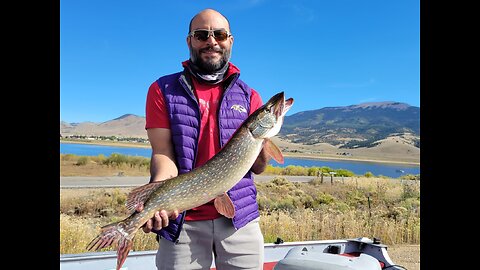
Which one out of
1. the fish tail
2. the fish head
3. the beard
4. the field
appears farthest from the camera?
the field

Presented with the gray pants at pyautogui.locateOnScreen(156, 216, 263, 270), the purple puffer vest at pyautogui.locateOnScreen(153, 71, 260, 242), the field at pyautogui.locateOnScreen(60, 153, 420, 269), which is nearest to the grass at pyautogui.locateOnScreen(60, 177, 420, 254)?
the field at pyautogui.locateOnScreen(60, 153, 420, 269)

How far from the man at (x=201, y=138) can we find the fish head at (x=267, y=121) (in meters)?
0.15

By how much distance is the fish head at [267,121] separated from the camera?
2.52 meters

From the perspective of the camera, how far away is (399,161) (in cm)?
10106

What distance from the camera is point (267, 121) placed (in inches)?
99.2

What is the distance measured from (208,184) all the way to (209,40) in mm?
848

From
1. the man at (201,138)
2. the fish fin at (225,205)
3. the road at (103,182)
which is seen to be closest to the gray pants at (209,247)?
the man at (201,138)

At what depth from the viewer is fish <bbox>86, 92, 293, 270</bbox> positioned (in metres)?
2.44

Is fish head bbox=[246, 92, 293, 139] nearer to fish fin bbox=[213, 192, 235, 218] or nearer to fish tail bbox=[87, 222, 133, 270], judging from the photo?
fish fin bbox=[213, 192, 235, 218]

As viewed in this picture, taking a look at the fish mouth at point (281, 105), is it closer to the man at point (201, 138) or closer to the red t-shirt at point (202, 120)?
the man at point (201, 138)

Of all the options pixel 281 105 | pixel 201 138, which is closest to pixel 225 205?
pixel 201 138

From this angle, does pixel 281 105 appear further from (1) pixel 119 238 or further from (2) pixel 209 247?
(1) pixel 119 238

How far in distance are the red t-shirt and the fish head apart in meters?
0.23
